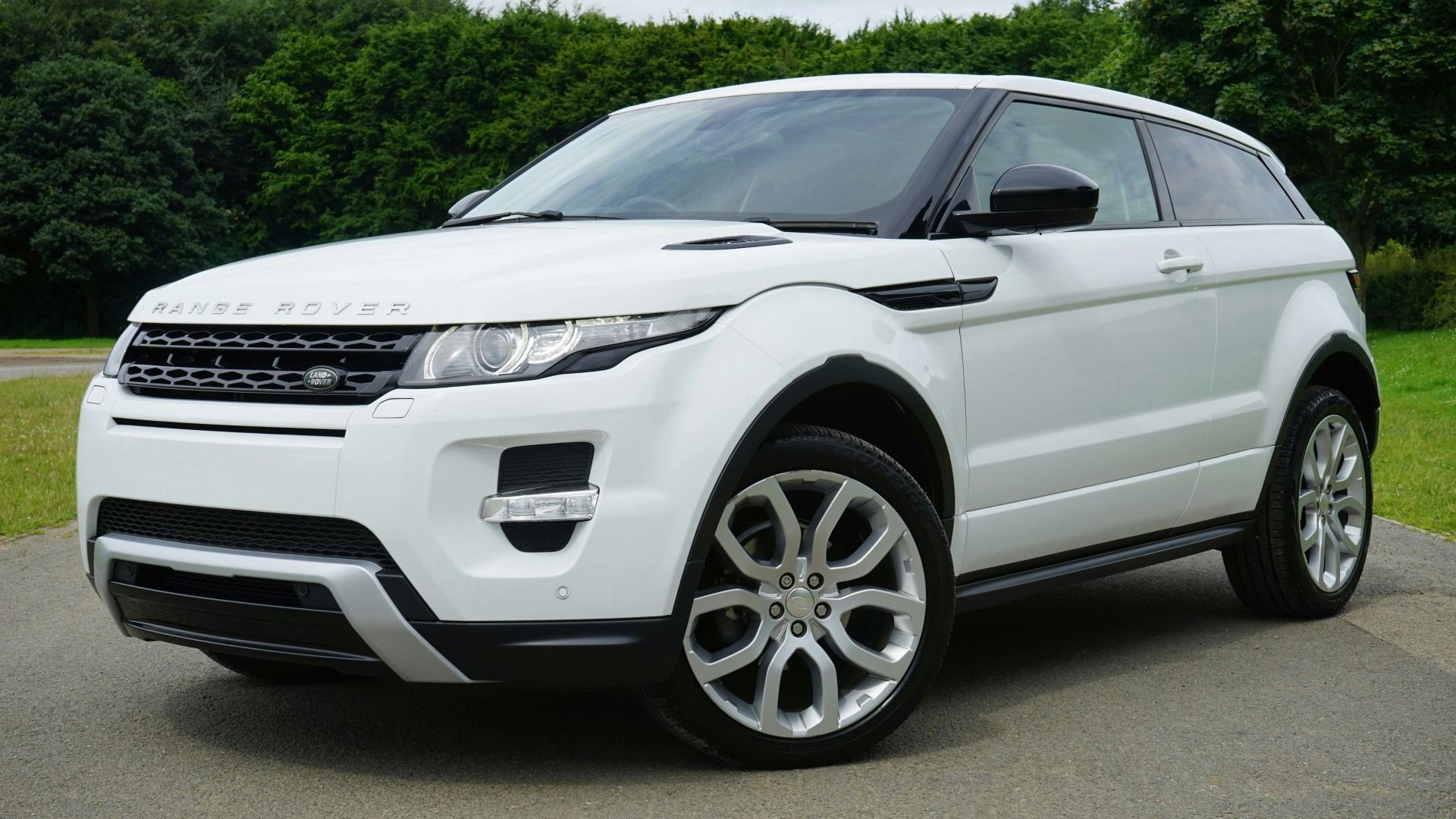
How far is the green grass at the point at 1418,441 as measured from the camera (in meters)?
8.98

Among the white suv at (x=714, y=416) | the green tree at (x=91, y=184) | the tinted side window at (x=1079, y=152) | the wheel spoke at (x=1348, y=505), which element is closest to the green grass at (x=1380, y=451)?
the wheel spoke at (x=1348, y=505)

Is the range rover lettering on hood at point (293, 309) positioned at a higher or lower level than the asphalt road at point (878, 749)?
higher

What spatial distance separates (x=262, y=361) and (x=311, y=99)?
6493 centimetres

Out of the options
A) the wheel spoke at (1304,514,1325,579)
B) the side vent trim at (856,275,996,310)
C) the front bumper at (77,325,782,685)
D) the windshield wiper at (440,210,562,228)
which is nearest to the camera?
the front bumper at (77,325,782,685)

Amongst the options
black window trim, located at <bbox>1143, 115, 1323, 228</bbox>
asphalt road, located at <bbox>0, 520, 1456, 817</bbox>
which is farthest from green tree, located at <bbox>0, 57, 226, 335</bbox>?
black window trim, located at <bbox>1143, 115, 1323, 228</bbox>

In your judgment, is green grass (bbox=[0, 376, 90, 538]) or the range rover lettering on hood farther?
green grass (bbox=[0, 376, 90, 538])

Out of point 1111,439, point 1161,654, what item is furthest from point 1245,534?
point 1111,439

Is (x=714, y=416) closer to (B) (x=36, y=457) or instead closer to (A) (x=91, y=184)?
(B) (x=36, y=457)

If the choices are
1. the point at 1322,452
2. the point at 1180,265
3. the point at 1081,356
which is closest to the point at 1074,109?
the point at 1180,265

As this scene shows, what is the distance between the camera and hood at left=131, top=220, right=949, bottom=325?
3.35 metres

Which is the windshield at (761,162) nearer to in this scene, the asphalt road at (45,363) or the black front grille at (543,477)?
the black front grille at (543,477)

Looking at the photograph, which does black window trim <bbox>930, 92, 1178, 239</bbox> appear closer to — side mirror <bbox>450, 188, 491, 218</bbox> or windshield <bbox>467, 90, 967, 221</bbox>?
windshield <bbox>467, 90, 967, 221</bbox>

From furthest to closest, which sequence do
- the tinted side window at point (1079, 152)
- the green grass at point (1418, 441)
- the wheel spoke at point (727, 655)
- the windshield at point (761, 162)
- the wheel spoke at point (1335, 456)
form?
the green grass at point (1418, 441)
the wheel spoke at point (1335, 456)
the tinted side window at point (1079, 152)
the windshield at point (761, 162)
the wheel spoke at point (727, 655)

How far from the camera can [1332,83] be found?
35500 millimetres
